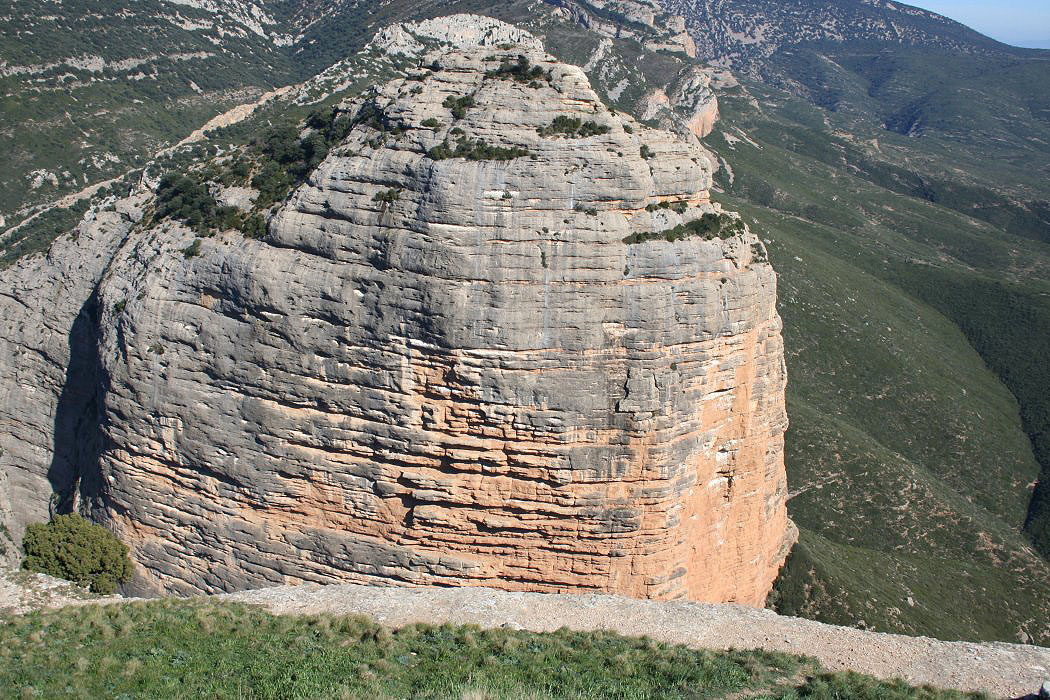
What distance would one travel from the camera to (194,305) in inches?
952

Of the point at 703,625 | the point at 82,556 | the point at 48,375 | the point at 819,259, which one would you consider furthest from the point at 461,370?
the point at 819,259

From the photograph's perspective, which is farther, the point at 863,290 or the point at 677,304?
the point at 863,290

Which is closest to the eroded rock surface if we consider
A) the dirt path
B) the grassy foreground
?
the dirt path

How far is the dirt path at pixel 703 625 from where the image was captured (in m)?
18.8

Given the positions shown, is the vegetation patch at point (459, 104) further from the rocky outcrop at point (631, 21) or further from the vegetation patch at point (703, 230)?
the rocky outcrop at point (631, 21)

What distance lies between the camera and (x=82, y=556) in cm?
2539

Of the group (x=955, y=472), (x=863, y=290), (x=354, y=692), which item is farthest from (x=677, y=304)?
(x=863, y=290)

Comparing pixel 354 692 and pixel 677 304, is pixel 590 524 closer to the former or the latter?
pixel 677 304

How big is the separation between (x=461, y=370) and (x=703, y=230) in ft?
26.9

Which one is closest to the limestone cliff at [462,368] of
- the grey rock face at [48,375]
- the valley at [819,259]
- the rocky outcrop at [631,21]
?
the valley at [819,259]

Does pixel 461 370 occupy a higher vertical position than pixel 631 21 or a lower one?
lower

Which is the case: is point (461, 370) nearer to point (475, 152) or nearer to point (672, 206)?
point (475, 152)

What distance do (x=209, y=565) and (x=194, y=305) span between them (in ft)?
26.3

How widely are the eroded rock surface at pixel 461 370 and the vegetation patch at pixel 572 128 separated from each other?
144 mm
